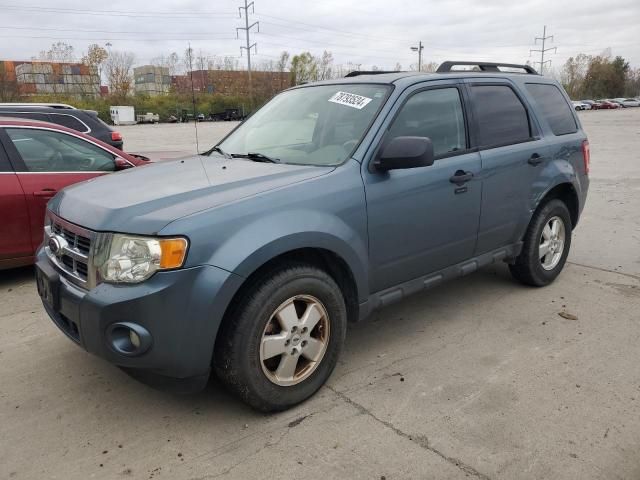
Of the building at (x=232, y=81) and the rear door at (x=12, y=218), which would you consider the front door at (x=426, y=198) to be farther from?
the building at (x=232, y=81)

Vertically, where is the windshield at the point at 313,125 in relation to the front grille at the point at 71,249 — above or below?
above

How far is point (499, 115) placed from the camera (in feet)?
13.7

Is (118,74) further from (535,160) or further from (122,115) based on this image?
(535,160)

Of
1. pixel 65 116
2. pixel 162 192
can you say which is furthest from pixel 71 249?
pixel 65 116

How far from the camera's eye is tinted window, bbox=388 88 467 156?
11.5 ft

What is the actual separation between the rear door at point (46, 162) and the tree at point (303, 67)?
7368 centimetres

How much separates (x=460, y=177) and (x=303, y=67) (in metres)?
79.4

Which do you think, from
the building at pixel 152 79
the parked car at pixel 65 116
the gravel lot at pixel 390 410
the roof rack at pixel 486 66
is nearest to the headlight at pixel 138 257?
the gravel lot at pixel 390 410

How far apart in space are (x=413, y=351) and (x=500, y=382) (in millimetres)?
625

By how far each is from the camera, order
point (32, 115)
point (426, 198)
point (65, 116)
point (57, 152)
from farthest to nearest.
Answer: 1. point (65, 116)
2. point (32, 115)
3. point (57, 152)
4. point (426, 198)

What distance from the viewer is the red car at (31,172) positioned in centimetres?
473

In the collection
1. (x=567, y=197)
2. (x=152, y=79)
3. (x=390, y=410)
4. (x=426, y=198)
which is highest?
(x=152, y=79)

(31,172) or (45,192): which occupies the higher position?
(31,172)

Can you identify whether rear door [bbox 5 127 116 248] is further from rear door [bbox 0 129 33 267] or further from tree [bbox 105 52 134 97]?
tree [bbox 105 52 134 97]
